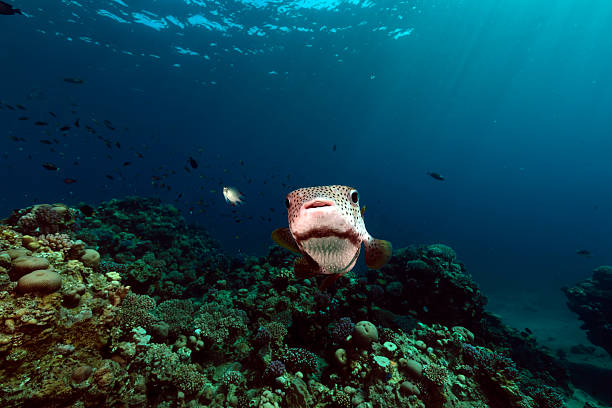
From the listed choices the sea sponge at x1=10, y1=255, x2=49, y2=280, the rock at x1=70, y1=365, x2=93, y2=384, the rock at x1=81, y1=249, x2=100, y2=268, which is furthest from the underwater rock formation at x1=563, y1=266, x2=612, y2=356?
the sea sponge at x1=10, y1=255, x2=49, y2=280

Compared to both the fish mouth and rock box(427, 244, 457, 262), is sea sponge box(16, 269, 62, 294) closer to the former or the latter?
the fish mouth

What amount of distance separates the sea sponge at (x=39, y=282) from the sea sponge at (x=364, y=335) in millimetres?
5077

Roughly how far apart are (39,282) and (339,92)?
45.4 m

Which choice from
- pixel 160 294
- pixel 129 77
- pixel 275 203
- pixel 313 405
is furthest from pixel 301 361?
pixel 275 203

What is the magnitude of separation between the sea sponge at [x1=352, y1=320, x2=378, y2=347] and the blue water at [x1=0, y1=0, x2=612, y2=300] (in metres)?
7.28

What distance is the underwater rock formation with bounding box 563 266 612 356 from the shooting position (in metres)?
12.1

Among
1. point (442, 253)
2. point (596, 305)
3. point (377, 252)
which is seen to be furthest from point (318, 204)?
point (596, 305)

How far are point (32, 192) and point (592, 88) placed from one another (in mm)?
197459

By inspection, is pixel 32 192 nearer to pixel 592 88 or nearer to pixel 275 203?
pixel 275 203

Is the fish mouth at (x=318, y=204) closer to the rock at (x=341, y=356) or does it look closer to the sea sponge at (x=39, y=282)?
the sea sponge at (x=39, y=282)

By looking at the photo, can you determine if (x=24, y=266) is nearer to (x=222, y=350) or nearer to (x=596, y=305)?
(x=222, y=350)

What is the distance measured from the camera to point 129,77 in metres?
34.4

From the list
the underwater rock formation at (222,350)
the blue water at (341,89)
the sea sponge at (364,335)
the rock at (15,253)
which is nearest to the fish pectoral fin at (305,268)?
the underwater rock formation at (222,350)

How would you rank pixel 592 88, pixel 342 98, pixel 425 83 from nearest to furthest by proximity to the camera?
1. pixel 425 83
2. pixel 342 98
3. pixel 592 88
